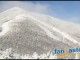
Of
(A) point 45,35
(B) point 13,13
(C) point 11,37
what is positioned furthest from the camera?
(B) point 13,13

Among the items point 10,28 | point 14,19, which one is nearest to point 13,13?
point 14,19

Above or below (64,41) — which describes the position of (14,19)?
above

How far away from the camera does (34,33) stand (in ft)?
92.4

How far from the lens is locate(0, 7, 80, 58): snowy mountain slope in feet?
83.4

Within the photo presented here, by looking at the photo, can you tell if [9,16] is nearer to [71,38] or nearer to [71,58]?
[71,38]

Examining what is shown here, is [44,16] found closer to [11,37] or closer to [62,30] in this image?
[62,30]

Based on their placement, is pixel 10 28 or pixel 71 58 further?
pixel 10 28

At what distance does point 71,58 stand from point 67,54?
0.57 meters

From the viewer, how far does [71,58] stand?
23406mm

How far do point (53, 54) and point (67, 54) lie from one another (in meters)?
1.46

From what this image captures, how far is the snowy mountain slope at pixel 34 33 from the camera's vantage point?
25406mm

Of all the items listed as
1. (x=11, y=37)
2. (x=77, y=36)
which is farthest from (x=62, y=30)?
(x=11, y=37)

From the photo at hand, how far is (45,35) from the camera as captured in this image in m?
28.6

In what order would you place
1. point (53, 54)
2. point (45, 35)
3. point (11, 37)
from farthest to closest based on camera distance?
1. point (45, 35)
2. point (11, 37)
3. point (53, 54)
